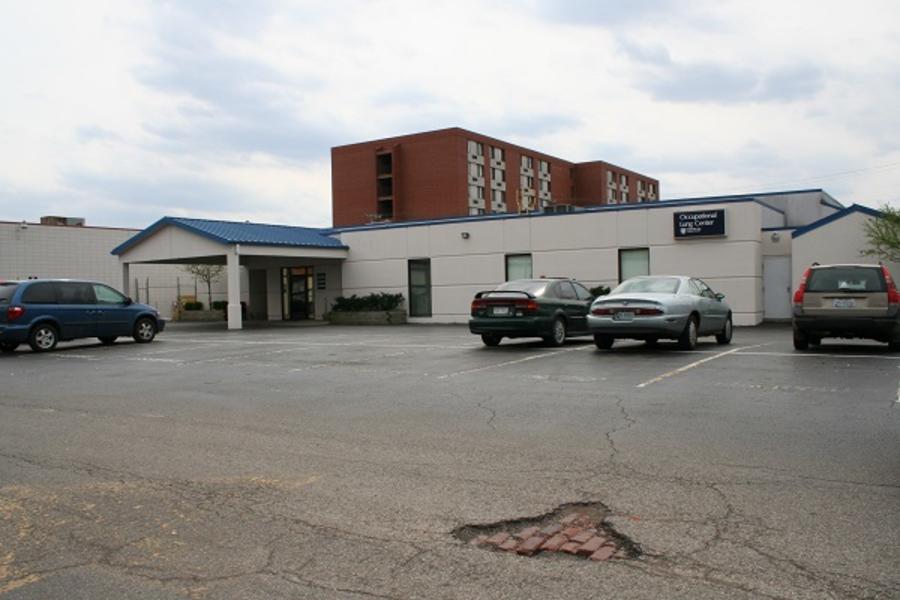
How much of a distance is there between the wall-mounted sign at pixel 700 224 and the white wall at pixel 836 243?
8.07ft

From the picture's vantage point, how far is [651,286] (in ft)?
52.0

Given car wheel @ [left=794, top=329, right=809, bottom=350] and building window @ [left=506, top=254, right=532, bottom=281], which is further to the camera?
building window @ [left=506, top=254, right=532, bottom=281]

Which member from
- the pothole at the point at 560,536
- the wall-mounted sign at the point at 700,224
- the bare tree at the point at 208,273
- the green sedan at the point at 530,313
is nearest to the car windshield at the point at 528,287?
the green sedan at the point at 530,313

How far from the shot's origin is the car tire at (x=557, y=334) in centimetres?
1694

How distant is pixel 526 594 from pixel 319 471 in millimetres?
2918

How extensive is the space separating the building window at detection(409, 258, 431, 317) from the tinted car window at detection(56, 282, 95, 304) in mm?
14176

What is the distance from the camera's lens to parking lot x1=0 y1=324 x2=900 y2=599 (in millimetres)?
4109

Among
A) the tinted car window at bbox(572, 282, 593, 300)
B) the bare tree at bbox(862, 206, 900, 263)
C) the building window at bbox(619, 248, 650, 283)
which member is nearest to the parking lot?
the tinted car window at bbox(572, 282, 593, 300)

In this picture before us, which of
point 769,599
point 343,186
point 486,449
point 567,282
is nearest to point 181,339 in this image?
point 567,282

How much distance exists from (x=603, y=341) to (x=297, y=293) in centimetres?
2408

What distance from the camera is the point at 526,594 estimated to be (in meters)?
3.84

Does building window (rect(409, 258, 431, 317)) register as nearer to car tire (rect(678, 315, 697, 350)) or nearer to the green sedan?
the green sedan

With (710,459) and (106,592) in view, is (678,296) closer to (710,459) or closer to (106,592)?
(710,459)

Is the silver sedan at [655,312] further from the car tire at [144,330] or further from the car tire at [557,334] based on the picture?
the car tire at [144,330]
